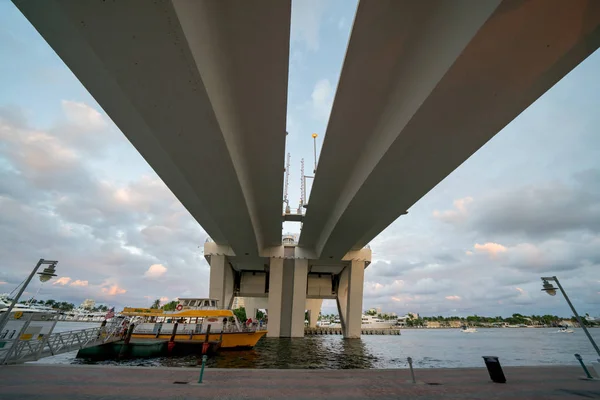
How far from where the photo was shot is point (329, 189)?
22.8 meters

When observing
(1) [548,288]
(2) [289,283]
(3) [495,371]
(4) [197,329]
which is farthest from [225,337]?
(1) [548,288]

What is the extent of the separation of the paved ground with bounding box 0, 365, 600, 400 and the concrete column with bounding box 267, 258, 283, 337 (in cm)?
3177

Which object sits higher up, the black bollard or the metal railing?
the metal railing

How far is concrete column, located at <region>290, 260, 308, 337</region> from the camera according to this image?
1743 inches

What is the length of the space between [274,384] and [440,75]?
11.1 meters

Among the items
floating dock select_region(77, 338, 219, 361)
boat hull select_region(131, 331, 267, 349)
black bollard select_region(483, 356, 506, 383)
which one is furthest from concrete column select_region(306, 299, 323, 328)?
black bollard select_region(483, 356, 506, 383)

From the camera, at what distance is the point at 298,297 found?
147ft

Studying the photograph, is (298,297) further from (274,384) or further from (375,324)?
(375,324)

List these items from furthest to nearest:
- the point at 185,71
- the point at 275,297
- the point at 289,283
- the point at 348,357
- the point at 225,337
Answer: the point at 289,283, the point at 275,297, the point at 225,337, the point at 348,357, the point at 185,71

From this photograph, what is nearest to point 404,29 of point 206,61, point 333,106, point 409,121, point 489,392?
point 409,121

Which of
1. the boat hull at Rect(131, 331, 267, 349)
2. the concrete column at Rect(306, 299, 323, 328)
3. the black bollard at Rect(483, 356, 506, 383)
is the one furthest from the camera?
the concrete column at Rect(306, 299, 323, 328)

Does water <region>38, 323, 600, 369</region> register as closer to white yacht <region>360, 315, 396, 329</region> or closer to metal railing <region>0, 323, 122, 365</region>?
metal railing <region>0, 323, 122, 365</region>

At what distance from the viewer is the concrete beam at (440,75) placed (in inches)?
337

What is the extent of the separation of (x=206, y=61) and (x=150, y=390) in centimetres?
996
